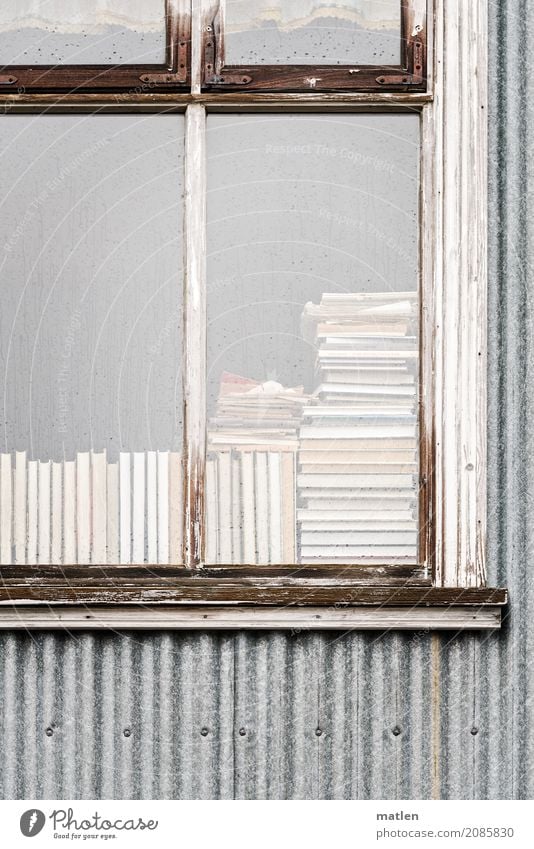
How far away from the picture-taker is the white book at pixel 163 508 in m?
3.44

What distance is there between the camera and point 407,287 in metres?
3.47

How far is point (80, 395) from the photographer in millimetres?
3479

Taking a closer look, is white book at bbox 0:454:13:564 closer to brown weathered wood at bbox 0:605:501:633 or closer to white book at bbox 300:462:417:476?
brown weathered wood at bbox 0:605:501:633

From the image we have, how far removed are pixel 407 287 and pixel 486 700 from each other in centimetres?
151

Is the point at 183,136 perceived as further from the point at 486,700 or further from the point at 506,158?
the point at 486,700

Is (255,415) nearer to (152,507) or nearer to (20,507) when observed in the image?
(152,507)

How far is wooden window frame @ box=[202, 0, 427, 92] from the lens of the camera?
11.4 ft

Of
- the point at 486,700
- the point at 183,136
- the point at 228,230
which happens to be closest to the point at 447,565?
the point at 486,700

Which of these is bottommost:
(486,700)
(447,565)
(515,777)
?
(515,777)

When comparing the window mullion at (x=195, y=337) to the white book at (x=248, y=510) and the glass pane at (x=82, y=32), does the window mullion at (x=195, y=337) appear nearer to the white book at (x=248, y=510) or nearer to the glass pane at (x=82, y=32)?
the white book at (x=248, y=510)

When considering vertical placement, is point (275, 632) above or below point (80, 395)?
below

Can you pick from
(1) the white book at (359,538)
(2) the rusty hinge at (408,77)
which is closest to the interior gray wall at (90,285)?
(1) the white book at (359,538)

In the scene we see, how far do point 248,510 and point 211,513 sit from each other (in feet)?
0.44

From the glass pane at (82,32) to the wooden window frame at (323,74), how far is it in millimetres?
218
